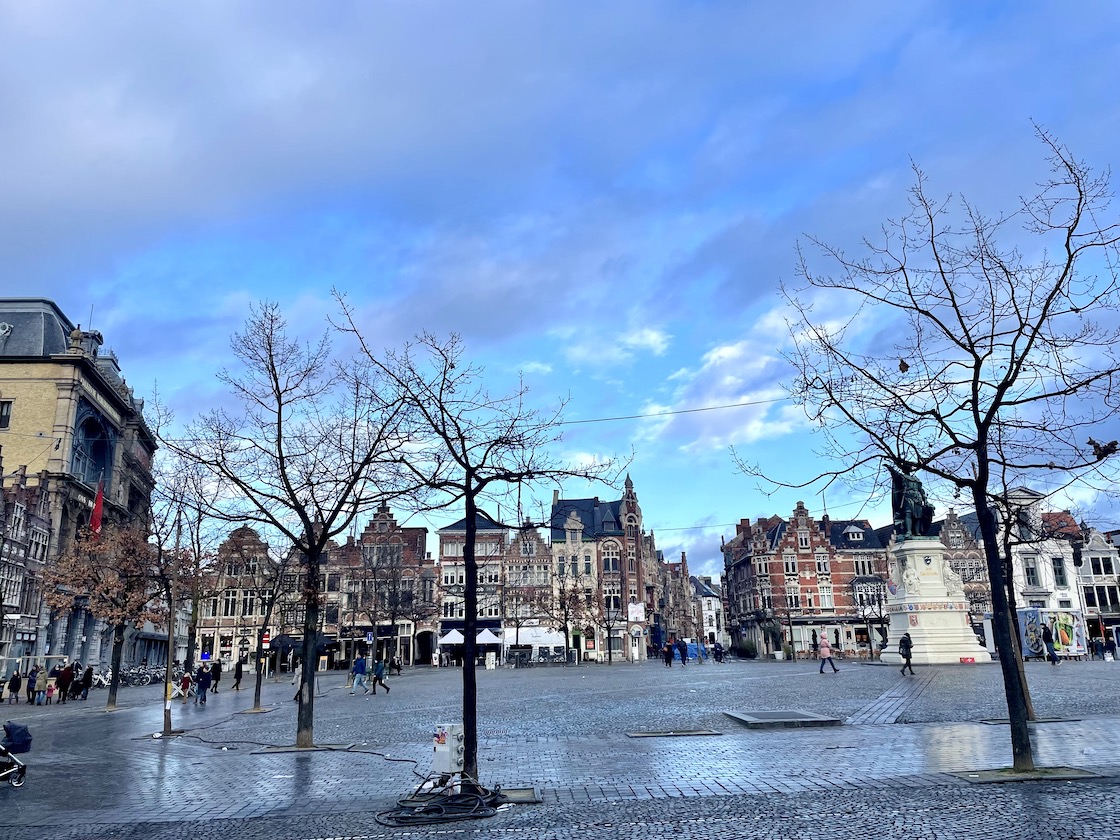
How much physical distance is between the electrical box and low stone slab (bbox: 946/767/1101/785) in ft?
20.2

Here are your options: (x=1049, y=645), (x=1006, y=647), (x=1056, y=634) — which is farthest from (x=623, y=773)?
(x=1056, y=634)

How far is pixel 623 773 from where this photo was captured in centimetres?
1219

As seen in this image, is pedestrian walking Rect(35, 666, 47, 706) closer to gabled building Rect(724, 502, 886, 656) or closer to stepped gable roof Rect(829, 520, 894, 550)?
gabled building Rect(724, 502, 886, 656)

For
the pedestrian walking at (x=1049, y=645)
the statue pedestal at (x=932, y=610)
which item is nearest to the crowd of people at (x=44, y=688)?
the statue pedestal at (x=932, y=610)

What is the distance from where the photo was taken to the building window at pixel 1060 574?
278 feet

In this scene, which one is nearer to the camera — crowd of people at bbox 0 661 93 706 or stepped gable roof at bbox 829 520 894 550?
crowd of people at bbox 0 661 93 706

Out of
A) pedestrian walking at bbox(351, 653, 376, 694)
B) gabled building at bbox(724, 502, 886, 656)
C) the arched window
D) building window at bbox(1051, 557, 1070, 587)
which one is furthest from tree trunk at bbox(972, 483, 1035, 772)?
gabled building at bbox(724, 502, 886, 656)

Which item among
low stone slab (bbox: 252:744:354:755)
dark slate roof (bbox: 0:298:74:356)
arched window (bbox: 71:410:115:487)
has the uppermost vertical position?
dark slate roof (bbox: 0:298:74:356)

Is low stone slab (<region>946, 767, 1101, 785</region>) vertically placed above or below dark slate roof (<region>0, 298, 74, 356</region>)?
below

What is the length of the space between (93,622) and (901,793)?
2401 inches

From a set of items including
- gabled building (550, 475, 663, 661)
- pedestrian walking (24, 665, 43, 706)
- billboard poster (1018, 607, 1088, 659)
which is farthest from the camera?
gabled building (550, 475, 663, 661)

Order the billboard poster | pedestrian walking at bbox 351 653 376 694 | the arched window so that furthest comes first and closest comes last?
the arched window, the billboard poster, pedestrian walking at bbox 351 653 376 694

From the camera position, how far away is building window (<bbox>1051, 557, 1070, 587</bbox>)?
84.8 metres

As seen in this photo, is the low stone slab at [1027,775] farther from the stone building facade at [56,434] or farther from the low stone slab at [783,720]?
the stone building facade at [56,434]
